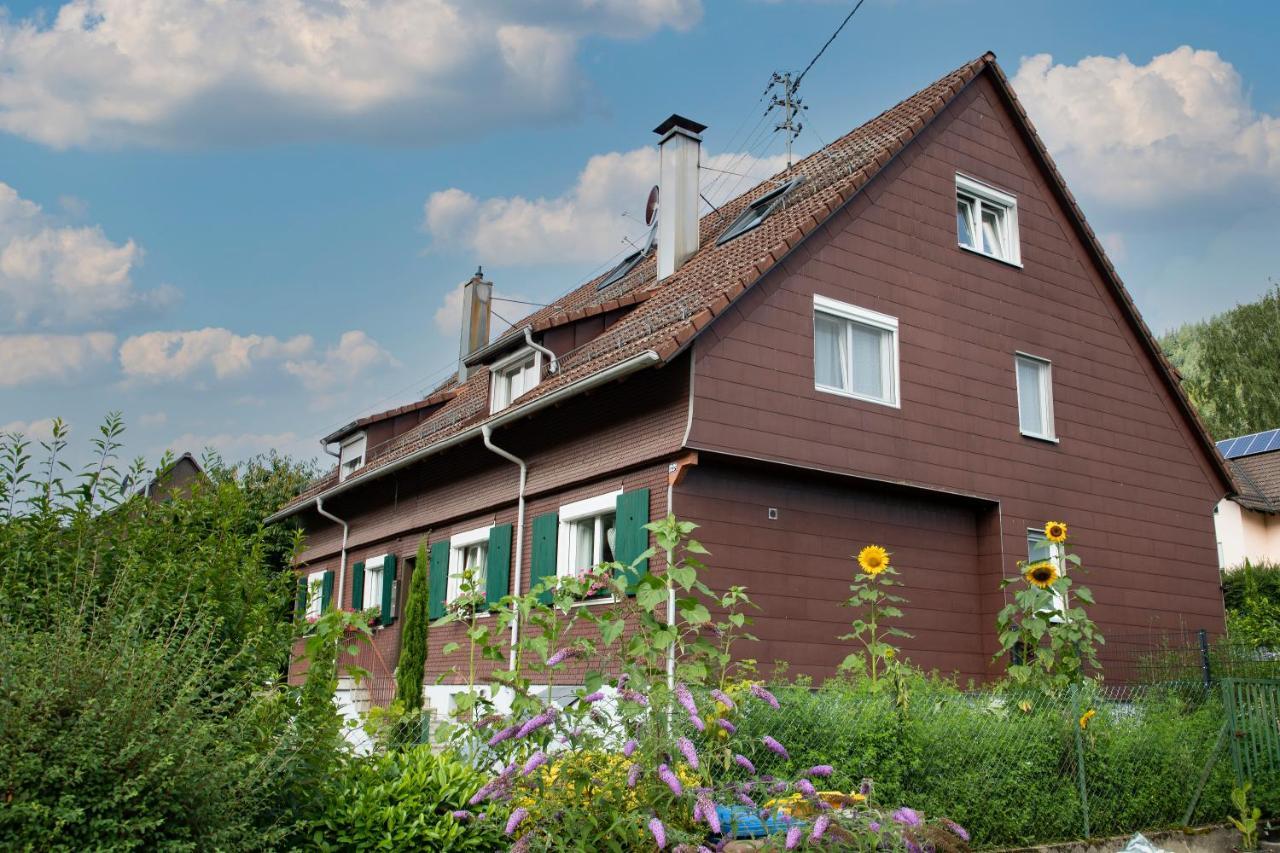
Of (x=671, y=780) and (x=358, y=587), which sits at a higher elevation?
(x=358, y=587)

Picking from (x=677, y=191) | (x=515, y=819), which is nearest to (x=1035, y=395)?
(x=677, y=191)

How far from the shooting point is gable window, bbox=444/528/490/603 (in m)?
16.8

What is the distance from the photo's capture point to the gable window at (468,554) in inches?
659

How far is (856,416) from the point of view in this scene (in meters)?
14.1

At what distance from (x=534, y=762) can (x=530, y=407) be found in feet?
25.9

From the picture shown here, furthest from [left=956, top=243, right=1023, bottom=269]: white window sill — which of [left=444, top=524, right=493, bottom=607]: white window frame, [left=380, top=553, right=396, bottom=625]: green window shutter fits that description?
[left=380, top=553, right=396, bottom=625]: green window shutter

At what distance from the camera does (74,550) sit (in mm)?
6938

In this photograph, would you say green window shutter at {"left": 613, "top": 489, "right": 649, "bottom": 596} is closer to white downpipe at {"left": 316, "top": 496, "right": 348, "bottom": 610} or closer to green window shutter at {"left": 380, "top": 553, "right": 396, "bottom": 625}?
green window shutter at {"left": 380, "top": 553, "right": 396, "bottom": 625}

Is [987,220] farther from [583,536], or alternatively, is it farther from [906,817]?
[906,817]

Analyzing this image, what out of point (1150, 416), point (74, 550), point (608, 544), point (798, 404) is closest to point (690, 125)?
point (798, 404)

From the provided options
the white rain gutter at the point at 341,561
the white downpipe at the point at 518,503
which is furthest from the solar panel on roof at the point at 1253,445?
the white downpipe at the point at 518,503

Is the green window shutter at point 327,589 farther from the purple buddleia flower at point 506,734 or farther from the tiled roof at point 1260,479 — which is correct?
the tiled roof at point 1260,479

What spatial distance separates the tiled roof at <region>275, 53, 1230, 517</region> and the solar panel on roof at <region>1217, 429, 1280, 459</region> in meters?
17.2

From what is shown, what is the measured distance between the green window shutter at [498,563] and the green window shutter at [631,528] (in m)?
2.66
